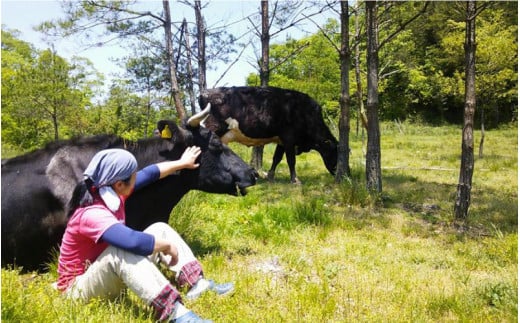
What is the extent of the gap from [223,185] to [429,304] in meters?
2.38

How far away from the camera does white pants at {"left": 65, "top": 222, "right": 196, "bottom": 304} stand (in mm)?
2906

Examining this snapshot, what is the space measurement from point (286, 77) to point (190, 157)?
2053cm

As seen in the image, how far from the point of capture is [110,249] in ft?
9.74

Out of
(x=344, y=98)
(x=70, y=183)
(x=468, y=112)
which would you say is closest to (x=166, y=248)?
(x=70, y=183)

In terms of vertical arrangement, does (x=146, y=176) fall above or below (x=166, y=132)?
below

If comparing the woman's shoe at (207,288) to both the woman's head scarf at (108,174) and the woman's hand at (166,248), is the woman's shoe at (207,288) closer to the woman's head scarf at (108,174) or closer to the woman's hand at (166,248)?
the woman's hand at (166,248)

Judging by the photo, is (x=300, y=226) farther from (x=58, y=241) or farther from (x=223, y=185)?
(x=58, y=241)

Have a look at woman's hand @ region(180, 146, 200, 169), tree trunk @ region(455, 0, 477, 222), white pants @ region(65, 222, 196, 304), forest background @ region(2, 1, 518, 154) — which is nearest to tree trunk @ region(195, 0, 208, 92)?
forest background @ region(2, 1, 518, 154)

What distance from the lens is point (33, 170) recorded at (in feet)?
13.6

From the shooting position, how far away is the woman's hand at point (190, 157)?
14.6 feet

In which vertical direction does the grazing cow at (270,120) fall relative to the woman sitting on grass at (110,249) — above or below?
above

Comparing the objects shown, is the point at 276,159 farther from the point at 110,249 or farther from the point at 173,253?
the point at 110,249

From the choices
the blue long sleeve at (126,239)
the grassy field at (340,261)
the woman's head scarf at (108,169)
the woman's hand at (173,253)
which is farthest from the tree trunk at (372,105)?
the blue long sleeve at (126,239)

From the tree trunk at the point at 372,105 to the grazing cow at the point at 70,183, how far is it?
3395 mm
